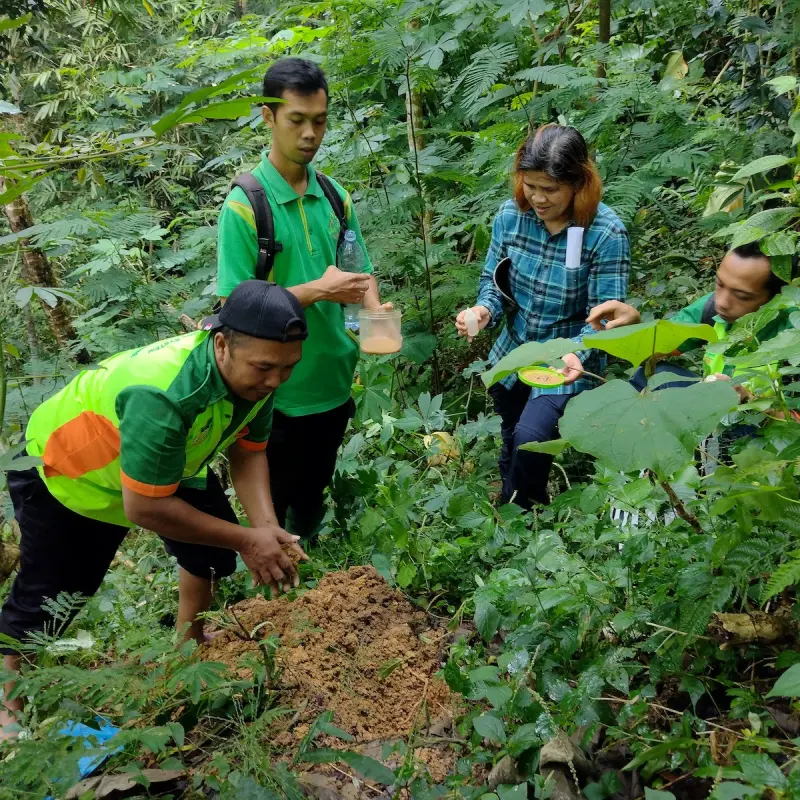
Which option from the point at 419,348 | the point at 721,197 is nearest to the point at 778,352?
the point at 721,197

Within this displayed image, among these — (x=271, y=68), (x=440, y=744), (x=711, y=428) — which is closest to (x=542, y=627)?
(x=440, y=744)

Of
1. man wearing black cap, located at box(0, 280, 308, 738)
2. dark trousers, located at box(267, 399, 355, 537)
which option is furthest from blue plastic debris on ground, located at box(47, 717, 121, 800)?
dark trousers, located at box(267, 399, 355, 537)

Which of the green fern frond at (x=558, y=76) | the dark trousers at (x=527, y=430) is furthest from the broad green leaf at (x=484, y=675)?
the green fern frond at (x=558, y=76)

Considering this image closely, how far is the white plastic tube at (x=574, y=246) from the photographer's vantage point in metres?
3.01

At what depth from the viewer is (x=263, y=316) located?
2053 millimetres

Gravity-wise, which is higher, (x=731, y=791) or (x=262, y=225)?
(x=262, y=225)

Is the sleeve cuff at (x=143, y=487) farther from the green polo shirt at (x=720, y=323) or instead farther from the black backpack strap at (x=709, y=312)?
the black backpack strap at (x=709, y=312)

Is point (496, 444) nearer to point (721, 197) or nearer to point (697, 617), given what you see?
point (721, 197)

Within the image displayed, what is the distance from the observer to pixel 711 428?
126cm

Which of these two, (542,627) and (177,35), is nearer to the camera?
(542,627)

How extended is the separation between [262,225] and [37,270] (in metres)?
3.48

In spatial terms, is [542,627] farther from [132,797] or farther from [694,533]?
[132,797]

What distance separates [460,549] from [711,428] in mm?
1717

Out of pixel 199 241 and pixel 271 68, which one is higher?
pixel 271 68
